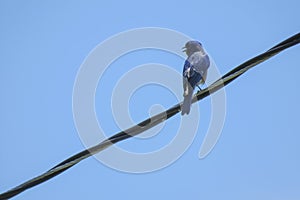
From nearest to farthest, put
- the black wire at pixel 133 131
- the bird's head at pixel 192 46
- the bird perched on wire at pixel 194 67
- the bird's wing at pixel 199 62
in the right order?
the black wire at pixel 133 131 < the bird perched on wire at pixel 194 67 < the bird's wing at pixel 199 62 < the bird's head at pixel 192 46

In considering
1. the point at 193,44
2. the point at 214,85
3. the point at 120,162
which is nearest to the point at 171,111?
the point at 214,85

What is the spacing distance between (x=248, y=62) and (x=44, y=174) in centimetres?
199

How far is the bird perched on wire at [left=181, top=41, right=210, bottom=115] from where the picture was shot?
8359 mm

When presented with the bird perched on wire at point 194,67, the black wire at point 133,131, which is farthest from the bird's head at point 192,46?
the black wire at point 133,131

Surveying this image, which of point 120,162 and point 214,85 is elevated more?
point 120,162

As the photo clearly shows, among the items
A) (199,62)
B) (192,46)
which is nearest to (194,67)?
(199,62)

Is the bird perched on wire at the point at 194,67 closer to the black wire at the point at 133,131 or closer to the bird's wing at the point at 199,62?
A: the bird's wing at the point at 199,62

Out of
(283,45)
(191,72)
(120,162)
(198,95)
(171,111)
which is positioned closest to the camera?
(283,45)

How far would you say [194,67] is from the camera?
8938 millimetres

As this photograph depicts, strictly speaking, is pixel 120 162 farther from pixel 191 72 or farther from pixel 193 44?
pixel 193 44

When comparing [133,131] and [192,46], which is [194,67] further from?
[133,131]

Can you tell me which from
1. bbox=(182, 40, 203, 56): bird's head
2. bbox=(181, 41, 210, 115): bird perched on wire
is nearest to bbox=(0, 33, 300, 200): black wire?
bbox=(181, 41, 210, 115): bird perched on wire

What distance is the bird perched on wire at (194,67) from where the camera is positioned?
8359mm

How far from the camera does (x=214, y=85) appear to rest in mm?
5512
